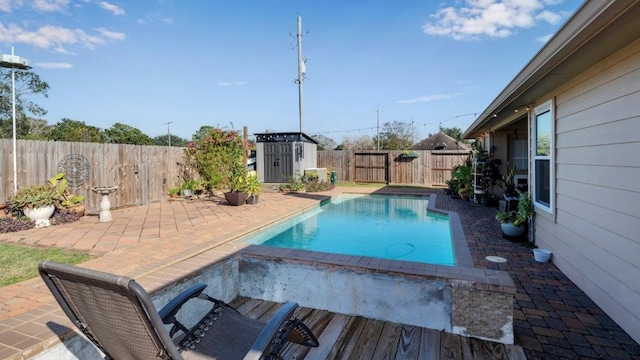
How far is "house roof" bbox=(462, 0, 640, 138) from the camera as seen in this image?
86.1 inches

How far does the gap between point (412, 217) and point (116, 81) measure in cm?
1504

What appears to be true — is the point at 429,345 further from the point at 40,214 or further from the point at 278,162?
the point at 278,162

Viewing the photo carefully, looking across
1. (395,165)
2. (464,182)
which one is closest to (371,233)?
(464,182)

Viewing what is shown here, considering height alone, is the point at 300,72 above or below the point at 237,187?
above

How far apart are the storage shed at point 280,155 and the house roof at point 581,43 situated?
10813 mm

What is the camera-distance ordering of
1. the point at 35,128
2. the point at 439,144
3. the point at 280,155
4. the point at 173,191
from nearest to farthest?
the point at 173,191, the point at 280,155, the point at 439,144, the point at 35,128

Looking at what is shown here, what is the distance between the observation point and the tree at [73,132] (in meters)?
27.5

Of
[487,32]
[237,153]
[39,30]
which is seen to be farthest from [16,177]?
[487,32]

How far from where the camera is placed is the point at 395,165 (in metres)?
17.1

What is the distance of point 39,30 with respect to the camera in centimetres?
1121

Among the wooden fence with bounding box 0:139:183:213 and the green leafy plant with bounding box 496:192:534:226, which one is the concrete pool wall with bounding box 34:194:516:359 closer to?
the green leafy plant with bounding box 496:192:534:226

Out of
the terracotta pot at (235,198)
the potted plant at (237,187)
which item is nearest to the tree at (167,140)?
the potted plant at (237,187)

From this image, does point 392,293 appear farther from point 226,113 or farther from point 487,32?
point 226,113

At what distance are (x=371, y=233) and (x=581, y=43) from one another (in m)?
5.33
